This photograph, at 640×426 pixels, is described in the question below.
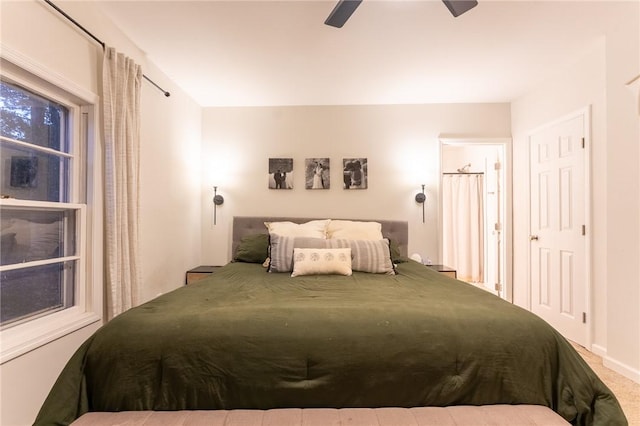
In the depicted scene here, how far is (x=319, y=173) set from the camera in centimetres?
361

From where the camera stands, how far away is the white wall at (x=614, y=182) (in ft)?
6.87

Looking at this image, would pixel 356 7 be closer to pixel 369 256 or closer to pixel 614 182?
pixel 369 256

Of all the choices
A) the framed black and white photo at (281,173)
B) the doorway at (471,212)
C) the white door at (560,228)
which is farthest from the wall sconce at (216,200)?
the white door at (560,228)

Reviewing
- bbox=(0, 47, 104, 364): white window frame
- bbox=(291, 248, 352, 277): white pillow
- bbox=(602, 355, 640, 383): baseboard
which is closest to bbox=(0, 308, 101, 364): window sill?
bbox=(0, 47, 104, 364): white window frame

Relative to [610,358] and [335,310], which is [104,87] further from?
[610,358]

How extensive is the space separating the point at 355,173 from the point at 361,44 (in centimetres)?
149

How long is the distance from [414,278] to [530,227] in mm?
1972

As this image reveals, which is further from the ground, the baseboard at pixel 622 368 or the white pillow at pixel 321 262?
the white pillow at pixel 321 262

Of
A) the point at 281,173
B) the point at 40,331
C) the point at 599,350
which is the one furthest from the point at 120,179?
the point at 599,350

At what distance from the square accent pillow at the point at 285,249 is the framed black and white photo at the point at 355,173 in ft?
4.08

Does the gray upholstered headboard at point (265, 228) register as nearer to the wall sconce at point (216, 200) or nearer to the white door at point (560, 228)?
the wall sconce at point (216, 200)

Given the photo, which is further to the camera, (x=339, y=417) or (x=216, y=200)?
(x=216, y=200)

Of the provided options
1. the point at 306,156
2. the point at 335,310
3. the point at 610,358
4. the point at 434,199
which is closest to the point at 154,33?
the point at 306,156

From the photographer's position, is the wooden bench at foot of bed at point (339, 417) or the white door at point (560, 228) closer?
the wooden bench at foot of bed at point (339, 417)
